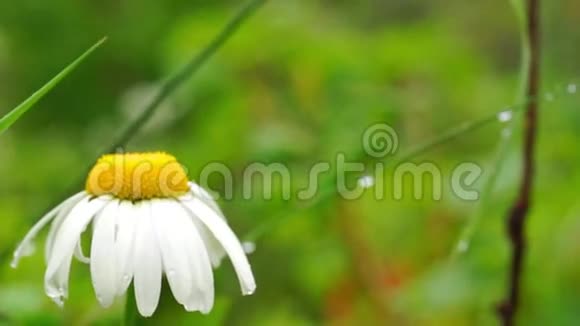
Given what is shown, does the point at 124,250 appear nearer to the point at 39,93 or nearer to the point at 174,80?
the point at 39,93

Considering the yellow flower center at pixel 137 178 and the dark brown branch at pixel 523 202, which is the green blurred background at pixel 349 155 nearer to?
the dark brown branch at pixel 523 202

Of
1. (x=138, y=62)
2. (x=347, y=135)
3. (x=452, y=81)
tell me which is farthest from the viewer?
(x=138, y=62)

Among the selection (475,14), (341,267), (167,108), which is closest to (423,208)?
(341,267)

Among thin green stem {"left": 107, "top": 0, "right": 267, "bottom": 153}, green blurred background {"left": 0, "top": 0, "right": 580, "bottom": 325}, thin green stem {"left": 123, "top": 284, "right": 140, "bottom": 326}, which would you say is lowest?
thin green stem {"left": 123, "top": 284, "right": 140, "bottom": 326}

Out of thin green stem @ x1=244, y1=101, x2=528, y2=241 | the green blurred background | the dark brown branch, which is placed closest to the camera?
thin green stem @ x1=244, y1=101, x2=528, y2=241

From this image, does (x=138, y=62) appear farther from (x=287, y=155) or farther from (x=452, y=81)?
(x=287, y=155)

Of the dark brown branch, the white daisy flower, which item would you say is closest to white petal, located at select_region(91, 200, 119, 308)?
the white daisy flower

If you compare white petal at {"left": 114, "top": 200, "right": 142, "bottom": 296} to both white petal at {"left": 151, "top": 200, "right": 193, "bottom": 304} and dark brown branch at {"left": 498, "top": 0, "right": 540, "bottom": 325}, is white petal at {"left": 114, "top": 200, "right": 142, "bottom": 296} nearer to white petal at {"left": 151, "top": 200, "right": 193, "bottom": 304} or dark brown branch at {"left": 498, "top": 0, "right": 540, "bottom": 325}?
white petal at {"left": 151, "top": 200, "right": 193, "bottom": 304}
